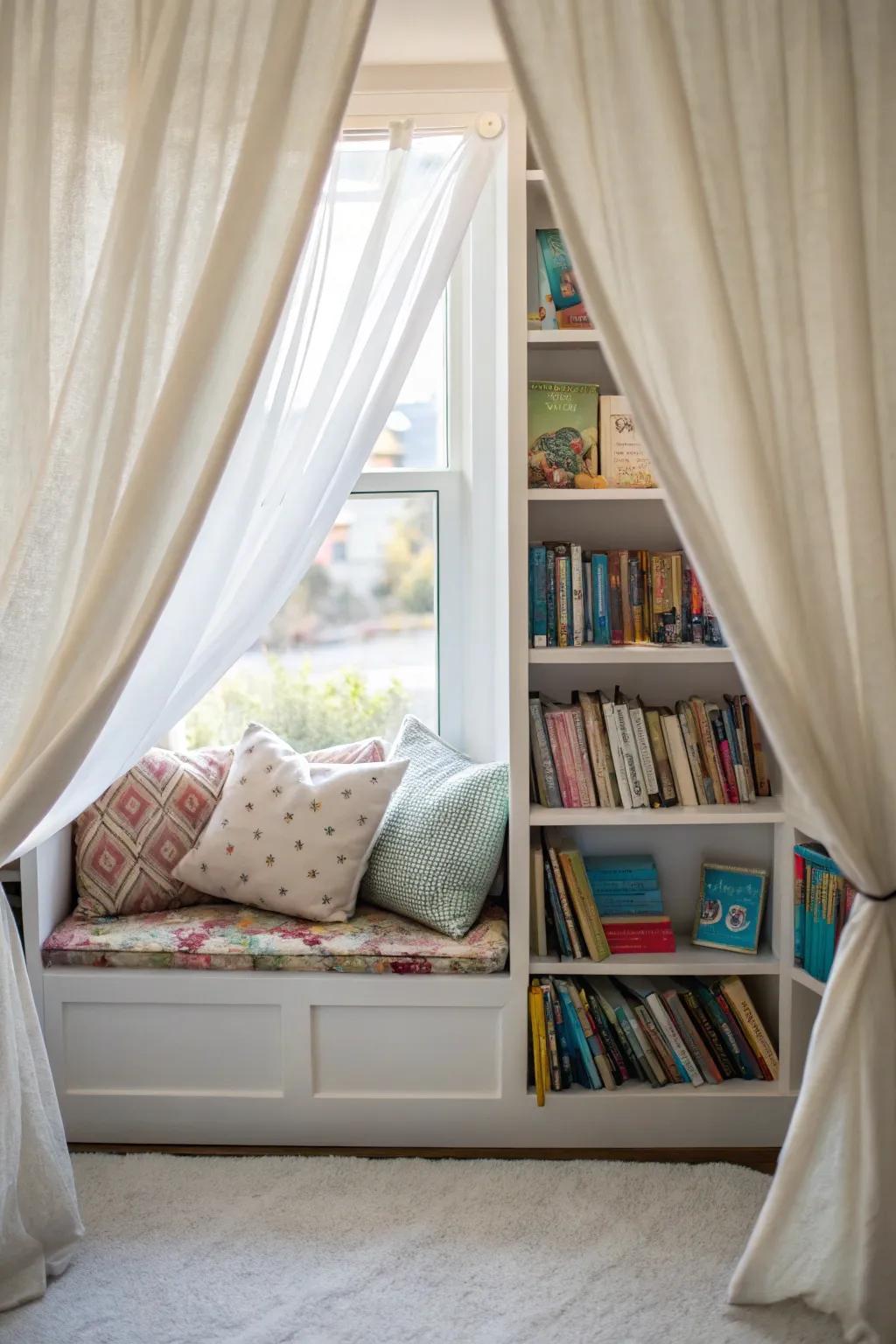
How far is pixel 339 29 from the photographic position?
1.85 metres

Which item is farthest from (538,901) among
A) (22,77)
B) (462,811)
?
(22,77)

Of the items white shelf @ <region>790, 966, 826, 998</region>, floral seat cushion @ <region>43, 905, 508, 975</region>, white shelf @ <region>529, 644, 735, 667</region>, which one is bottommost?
white shelf @ <region>790, 966, 826, 998</region>

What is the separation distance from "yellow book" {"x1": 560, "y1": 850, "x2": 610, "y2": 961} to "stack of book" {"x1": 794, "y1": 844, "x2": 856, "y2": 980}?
0.43 m

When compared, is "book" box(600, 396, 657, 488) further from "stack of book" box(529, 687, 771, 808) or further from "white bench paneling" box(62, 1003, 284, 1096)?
"white bench paneling" box(62, 1003, 284, 1096)

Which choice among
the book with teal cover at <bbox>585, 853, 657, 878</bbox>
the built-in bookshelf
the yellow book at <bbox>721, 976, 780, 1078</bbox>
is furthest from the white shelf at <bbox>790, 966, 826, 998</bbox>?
the book with teal cover at <bbox>585, 853, 657, 878</bbox>

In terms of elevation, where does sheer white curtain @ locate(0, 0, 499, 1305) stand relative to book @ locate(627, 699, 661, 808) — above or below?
above

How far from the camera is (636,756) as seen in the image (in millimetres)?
2557

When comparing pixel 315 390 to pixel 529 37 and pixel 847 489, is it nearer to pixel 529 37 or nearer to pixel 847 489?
pixel 529 37

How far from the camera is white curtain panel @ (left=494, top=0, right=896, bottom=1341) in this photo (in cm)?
185

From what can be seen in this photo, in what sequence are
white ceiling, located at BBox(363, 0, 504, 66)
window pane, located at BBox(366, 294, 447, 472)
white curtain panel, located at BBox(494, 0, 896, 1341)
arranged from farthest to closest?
window pane, located at BBox(366, 294, 447, 472)
white ceiling, located at BBox(363, 0, 504, 66)
white curtain panel, located at BBox(494, 0, 896, 1341)

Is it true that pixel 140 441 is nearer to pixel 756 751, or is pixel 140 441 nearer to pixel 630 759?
pixel 630 759

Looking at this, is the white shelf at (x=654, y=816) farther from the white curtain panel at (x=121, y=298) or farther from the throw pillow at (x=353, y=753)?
the white curtain panel at (x=121, y=298)

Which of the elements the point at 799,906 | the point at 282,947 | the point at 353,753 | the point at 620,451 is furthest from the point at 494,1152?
the point at 620,451

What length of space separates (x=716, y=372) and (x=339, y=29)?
2.70 feet
